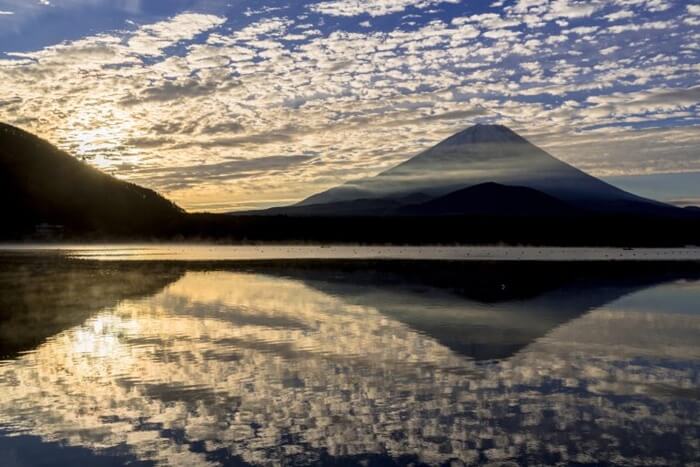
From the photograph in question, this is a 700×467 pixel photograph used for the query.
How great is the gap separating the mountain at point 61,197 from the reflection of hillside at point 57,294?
11982 cm

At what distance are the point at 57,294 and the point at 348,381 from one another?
22.2m

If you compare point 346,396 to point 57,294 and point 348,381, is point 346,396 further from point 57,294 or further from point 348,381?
point 57,294

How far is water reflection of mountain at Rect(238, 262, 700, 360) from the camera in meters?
22.2

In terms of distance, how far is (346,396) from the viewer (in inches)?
562

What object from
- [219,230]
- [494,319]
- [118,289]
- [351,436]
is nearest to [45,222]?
[219,230]

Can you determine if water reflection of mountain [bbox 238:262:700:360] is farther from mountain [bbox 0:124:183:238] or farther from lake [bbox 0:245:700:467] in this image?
mountain [bbox 0:124:183:238]

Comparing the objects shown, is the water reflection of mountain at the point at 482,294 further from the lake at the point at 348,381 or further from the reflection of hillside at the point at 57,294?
the reflection of hillside at the point at 57,294

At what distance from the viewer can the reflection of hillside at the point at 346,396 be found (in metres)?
11.3

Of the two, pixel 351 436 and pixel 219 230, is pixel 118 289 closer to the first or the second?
pixel 351 436

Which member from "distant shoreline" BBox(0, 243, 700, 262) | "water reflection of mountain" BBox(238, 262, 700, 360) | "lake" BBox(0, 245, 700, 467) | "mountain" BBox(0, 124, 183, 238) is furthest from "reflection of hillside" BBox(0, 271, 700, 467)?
"mountain" BBox(0, 124, 183, 238)

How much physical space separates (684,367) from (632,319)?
8.45 m

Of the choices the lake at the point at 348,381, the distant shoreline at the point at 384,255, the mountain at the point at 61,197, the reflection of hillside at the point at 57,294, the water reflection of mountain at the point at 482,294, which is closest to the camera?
the lake at the point at 348,381

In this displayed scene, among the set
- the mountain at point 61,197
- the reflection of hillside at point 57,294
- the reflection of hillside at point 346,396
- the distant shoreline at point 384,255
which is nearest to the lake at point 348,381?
the reflection of hillside at point 346,396

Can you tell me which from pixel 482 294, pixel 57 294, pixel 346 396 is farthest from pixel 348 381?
pixel 57 294
